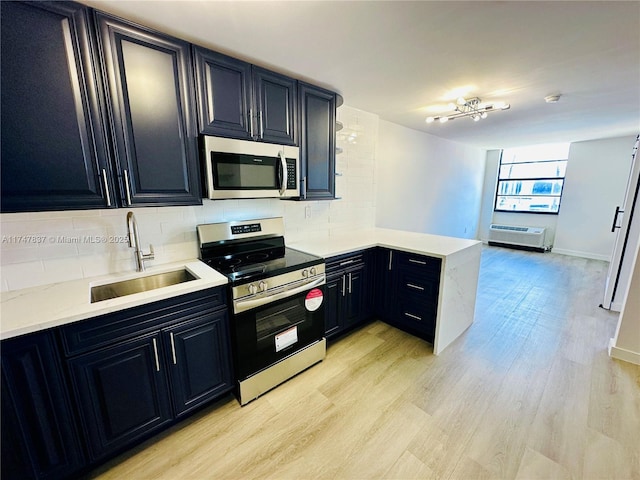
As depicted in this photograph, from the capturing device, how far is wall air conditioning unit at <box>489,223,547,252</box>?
577 centimetres

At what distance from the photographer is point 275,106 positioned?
6.52 ft

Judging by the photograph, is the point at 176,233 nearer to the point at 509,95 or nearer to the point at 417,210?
the point at 509,95

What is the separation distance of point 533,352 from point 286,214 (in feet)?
8.52

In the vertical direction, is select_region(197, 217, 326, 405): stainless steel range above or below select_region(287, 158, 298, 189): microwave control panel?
below

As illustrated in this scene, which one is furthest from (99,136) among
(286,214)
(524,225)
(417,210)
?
(524,225)

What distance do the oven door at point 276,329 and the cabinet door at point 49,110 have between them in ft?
3.75

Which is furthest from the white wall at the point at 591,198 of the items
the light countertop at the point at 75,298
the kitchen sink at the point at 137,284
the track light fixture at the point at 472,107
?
the kitchen sink at the point at 137,284

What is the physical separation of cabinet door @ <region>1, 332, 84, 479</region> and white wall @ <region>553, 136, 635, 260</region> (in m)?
7.90

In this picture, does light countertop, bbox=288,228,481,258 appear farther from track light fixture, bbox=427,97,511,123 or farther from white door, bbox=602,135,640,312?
white door, bbox=602,135,640,312

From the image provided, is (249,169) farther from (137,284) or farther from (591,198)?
(591,198)

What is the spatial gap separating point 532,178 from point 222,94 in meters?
7.16

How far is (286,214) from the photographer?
2527 millimetres

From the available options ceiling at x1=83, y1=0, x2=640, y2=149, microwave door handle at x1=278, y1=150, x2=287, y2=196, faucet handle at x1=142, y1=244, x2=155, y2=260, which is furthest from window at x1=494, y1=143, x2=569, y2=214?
faucet handle at x1=142, y1=244, x2=155, y2=260

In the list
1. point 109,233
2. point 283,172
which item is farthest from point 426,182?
point 109,233
